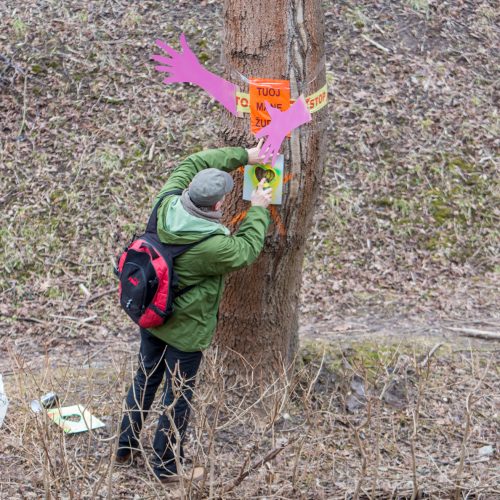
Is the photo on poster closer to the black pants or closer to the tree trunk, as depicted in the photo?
the tree trunk

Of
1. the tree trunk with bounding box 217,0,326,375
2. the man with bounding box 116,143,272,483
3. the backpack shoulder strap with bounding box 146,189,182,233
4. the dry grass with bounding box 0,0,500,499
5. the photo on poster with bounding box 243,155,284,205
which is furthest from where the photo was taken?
the dry grass with bounding box 0,0,500,499

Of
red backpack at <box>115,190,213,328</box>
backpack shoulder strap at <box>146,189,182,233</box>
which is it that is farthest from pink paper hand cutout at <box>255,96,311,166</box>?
red backpack at <box>115,190,213,328</box>

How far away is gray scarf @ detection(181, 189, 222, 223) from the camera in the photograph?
11.3 ft

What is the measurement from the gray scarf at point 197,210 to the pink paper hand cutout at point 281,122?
57 cm

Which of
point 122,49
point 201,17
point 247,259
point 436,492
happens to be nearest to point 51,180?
point 122,49

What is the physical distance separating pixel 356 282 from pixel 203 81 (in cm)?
335

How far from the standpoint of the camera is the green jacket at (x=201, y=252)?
345 cm

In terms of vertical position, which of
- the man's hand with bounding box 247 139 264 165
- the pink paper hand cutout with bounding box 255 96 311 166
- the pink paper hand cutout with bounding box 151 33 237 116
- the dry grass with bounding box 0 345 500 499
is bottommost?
the dry grass with bounding box 0 345 500 499

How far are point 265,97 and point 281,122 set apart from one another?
6.8 inches

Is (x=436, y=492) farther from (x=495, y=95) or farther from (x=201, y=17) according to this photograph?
(x=201, y=17)

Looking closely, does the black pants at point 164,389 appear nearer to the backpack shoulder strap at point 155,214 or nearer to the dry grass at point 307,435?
the dry grass at point 307,435

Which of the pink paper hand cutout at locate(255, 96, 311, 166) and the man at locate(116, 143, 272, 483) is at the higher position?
the pink paper hand cutout at locate(255, 96, 311, 166)

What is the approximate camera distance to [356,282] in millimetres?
6719

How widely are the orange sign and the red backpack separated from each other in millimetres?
838
